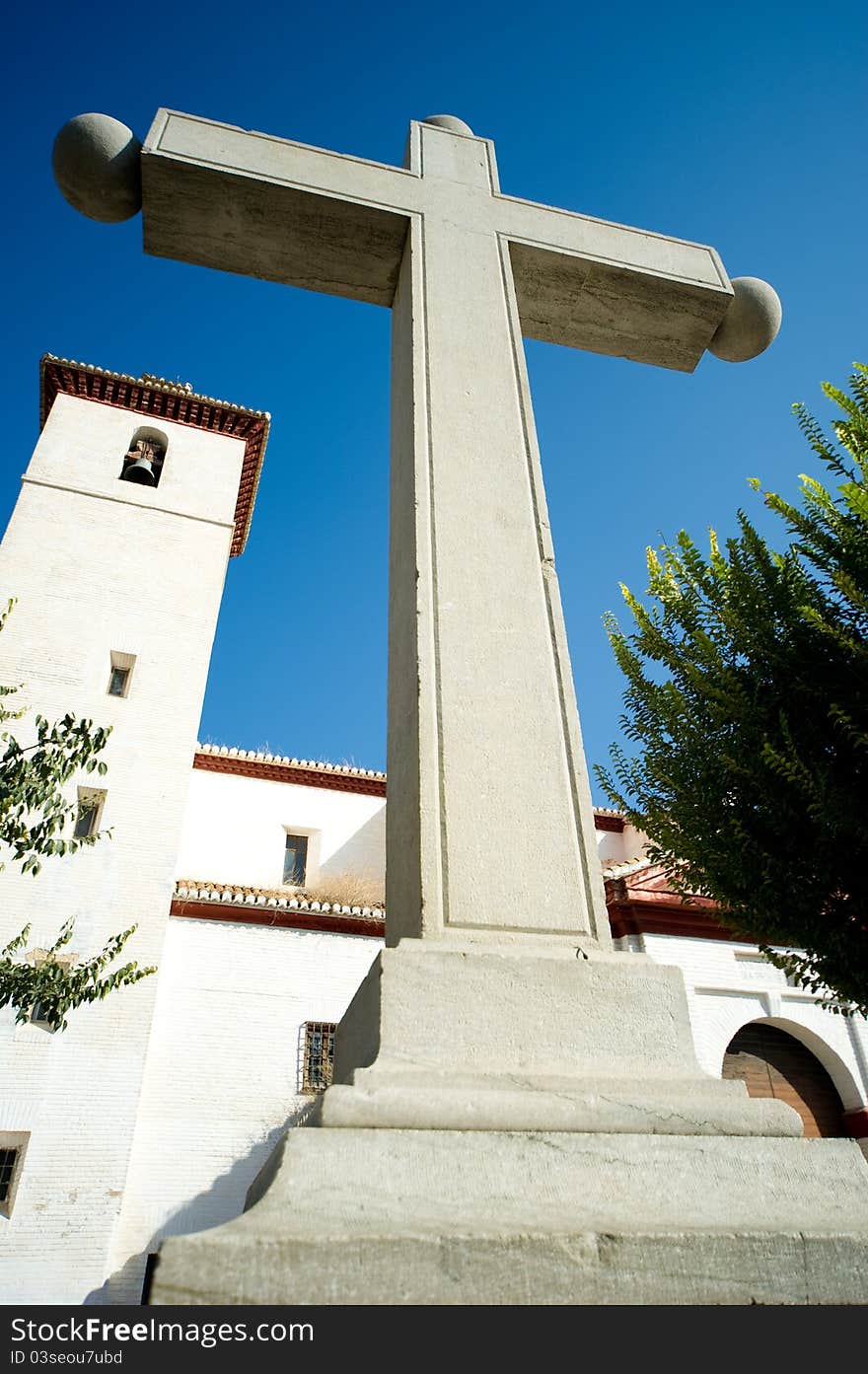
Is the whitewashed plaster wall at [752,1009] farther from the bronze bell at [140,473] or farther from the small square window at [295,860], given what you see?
the bronze bell at [140,473]

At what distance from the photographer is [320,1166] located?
1.39 metres

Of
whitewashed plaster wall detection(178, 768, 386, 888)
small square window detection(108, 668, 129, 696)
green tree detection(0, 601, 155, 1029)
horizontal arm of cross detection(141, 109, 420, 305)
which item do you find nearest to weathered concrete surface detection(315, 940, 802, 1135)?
horizontal arm of cross detection(141, 109, 420, 305)

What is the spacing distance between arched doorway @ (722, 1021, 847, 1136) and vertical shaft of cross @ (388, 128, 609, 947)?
1108cm

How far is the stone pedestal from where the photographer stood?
1252 millimetres

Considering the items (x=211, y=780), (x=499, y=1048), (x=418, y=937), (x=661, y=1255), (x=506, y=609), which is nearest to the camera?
(x=661, y=1255)

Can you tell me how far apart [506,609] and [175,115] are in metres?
2.53

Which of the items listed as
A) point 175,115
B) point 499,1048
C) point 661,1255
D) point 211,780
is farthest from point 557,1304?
point 211,780

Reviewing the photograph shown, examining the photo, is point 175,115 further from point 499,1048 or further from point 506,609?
point 499,1048

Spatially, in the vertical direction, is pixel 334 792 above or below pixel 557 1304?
above

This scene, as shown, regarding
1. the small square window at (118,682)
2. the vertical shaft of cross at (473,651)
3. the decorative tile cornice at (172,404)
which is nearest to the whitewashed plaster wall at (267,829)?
the small square window at (118,682)

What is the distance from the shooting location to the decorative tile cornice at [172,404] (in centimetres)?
1769
